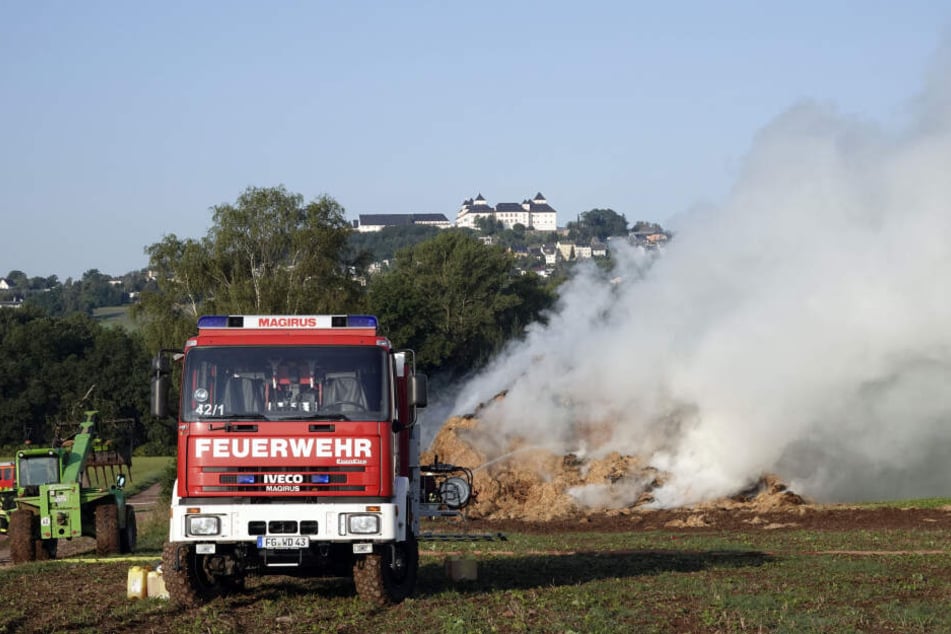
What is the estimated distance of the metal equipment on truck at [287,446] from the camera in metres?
17.5

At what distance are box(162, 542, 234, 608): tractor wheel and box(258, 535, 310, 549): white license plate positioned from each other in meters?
1.48

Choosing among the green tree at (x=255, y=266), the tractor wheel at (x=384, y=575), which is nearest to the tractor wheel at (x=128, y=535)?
the tractor wheel at (x=384, y=575)

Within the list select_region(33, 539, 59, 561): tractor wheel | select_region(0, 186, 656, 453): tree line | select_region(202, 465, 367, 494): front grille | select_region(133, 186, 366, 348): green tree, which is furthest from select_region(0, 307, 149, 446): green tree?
select_region(202, 465, 367, 494): front grille

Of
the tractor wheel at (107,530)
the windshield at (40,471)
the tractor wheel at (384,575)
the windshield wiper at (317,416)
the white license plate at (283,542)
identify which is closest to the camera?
the white license plate at (283,542)

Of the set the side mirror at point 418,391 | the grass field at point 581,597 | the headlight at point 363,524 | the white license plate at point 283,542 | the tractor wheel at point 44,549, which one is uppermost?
the side mirror at point 418,391

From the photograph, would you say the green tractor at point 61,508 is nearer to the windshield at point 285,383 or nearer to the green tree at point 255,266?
the windshield at point 285,383

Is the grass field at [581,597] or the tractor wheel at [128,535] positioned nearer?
the grass field at [581,597]

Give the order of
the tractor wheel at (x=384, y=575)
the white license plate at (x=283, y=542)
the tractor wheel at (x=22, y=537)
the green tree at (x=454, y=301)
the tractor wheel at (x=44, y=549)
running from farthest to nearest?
1. the green tree at (x=454, y=301)
2. the tractor wheel at (x=44, y=549)
3. the tractor wheel at (x=22, y=537)
4. the tractor wheel at (x=384, y=575)
5. the white license plate at (x=283, y=542)

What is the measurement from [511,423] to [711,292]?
8310mm

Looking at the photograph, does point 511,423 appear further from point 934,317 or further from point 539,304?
point 539,304

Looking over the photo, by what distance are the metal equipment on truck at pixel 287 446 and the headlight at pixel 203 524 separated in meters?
0.01

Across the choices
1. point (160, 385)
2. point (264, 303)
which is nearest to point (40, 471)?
point (160, 385)

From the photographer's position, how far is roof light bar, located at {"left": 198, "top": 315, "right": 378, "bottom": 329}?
18.3 metres

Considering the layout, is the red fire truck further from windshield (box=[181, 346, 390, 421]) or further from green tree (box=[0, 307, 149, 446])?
green tree (box=[0, 307, 149, 446])
